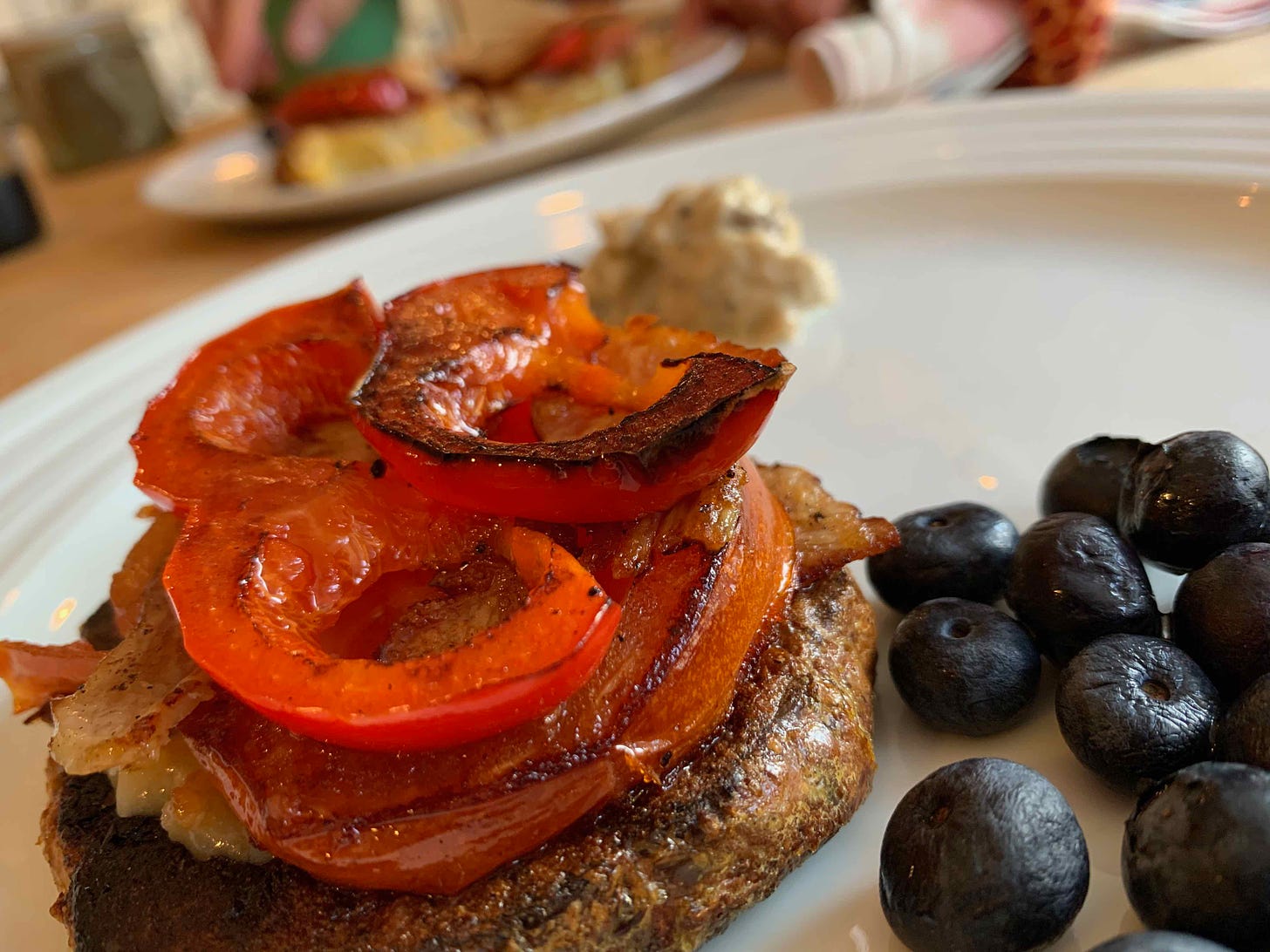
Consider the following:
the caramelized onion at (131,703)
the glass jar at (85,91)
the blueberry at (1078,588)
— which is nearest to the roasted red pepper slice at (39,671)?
the caramelized onion at (131,703)

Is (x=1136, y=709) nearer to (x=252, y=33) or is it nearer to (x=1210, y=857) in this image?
(x=1210, y=857)

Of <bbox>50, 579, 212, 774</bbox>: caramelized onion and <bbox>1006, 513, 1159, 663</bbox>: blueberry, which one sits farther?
<bbox>1006, 513, 1159, 663</bbox>: blueberry

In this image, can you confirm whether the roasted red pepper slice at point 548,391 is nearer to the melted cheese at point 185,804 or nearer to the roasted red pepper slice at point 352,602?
the roasted red pepper slice at point 352,602

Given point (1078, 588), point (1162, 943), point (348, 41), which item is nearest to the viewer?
point (1162, 943)

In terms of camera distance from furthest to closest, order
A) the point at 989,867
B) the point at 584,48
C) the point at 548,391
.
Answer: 1. the point at 584,48
2. the point at 548,391
3. the point at 989,867

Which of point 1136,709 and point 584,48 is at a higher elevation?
point 584,48

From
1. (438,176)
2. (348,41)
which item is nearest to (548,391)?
(438,176)

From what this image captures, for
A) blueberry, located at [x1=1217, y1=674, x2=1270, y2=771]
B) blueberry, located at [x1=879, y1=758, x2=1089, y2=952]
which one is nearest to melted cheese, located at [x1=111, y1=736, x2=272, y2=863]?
blueberry, located at [x1=879, y1=758, x2=1089, y2=952]

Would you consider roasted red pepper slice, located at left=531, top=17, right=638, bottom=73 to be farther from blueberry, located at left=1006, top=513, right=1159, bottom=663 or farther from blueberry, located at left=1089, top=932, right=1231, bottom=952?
blueberry, located at left=1089, top=932, right=1231, bottom=952

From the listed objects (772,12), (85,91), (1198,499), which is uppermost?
(85,91)
